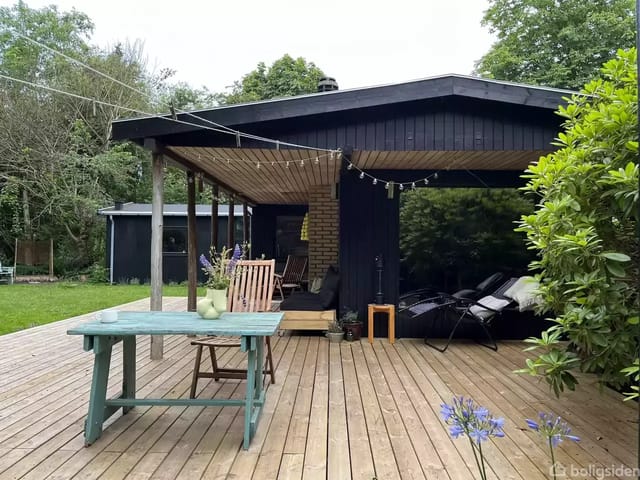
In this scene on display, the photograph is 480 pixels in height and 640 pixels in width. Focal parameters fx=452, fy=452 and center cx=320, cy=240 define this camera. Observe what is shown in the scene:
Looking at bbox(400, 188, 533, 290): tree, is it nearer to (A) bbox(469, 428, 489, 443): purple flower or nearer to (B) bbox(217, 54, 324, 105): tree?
(A) bbox(469, 428, 489, 443): purple flower

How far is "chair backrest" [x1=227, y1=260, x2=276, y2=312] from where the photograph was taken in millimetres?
3867

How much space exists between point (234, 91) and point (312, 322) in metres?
19.1

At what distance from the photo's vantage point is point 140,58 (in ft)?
60.3

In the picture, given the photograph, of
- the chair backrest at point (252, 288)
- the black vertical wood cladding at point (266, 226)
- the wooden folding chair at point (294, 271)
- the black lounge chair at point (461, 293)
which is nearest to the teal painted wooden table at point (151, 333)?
the chair backrest at point (252, 288)

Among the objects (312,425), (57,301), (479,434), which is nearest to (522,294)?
(312,425)

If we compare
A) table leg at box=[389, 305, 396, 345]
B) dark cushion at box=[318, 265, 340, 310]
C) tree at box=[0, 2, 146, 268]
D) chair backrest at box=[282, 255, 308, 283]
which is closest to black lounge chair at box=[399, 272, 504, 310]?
table leg at box=[389, 305, 396, 345]

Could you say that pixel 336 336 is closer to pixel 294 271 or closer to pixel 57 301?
pixel 294 271

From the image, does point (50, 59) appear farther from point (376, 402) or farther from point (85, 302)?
point (376, 402)

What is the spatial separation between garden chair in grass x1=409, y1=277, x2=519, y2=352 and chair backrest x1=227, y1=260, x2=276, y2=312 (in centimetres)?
196

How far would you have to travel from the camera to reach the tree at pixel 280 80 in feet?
64.5

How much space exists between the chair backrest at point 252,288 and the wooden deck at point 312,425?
0.64 m

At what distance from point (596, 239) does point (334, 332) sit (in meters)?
3.26

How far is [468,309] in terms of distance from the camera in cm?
491

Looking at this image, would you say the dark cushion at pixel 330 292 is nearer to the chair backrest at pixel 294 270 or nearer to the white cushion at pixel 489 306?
the white cushion at pixel 489 306
